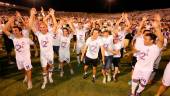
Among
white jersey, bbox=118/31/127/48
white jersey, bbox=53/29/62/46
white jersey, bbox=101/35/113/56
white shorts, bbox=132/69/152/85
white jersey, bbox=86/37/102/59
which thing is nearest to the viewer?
white shorts, bbox=132/69/152/85

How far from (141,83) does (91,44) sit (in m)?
3.30

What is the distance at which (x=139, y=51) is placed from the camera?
31.7 feet

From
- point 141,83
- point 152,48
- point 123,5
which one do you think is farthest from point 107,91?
point 123,5

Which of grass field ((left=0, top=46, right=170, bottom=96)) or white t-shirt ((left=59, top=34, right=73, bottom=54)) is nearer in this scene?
grass field ((left=0, top=46, right=170, bottom=96))

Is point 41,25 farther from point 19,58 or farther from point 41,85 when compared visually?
point 41,85

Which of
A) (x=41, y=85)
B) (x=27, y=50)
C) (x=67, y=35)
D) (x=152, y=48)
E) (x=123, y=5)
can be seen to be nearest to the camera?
(x=152, y=48)

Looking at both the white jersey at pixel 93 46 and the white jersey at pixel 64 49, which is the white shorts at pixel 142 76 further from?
the white jersey at pixel 64 49

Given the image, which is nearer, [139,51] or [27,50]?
[139,51]

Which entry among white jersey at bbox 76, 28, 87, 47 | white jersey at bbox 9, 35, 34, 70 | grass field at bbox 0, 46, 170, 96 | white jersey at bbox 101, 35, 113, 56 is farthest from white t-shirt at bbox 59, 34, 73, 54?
white jersey at bbox 76, 28, 87, 47

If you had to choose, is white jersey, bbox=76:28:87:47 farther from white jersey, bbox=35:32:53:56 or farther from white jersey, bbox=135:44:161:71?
white jersey, bbox=135:44:161:71

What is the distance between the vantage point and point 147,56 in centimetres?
941

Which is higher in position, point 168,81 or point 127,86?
point 168,81

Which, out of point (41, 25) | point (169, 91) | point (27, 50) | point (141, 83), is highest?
point (41, 25)

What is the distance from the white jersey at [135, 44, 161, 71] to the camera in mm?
9297
